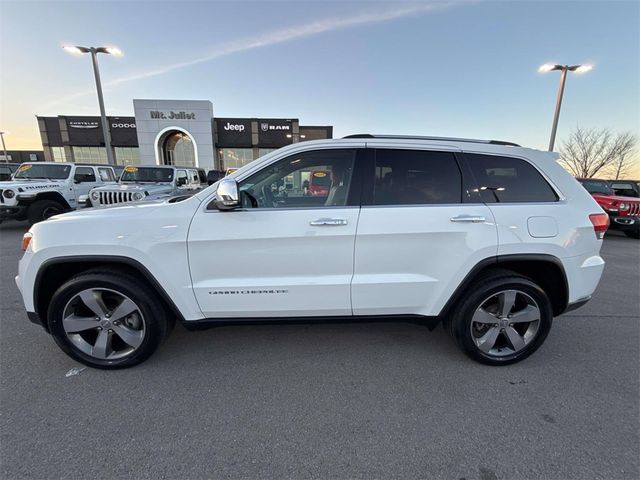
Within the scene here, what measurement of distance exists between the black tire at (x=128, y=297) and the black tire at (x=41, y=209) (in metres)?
8.16

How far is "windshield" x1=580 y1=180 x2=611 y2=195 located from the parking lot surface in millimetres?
9202

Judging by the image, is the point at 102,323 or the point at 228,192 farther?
the point at 102,323

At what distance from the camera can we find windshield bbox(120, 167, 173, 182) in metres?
9.61

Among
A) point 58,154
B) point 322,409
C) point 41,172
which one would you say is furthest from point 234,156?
point 322,409

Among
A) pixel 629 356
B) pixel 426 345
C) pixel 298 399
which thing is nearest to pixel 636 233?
pixel 629 356

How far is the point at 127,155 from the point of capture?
100 ft

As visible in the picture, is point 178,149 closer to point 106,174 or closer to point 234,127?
point 234,127

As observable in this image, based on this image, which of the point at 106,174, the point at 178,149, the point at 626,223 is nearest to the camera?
the point at 626,223

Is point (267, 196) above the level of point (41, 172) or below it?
below

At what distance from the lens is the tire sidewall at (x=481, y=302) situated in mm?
2477

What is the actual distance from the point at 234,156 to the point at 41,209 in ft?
77.7

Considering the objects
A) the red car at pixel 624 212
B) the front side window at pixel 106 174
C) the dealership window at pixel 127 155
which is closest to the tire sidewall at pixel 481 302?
the red car at pixel 624 212

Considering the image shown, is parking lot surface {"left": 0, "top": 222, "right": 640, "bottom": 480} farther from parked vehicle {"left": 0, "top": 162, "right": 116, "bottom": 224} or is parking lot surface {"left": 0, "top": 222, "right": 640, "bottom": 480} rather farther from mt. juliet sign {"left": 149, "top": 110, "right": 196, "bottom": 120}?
mt. juliet sign {"left": 149, "top": 110, "right": 196, "bottom": 120}

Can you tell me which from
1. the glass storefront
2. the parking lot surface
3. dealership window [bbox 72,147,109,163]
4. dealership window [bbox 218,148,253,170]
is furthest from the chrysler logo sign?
the parking lot surface
